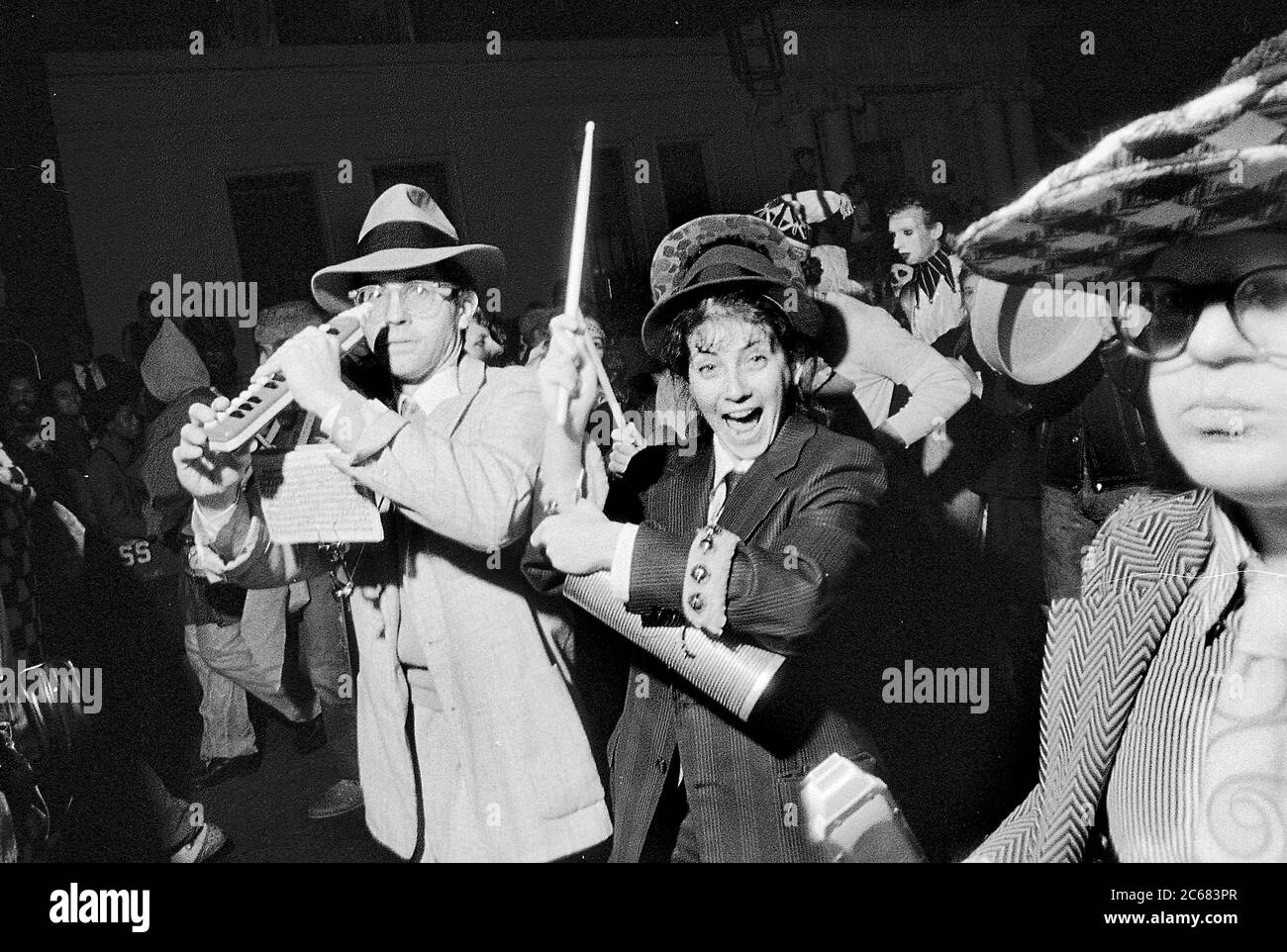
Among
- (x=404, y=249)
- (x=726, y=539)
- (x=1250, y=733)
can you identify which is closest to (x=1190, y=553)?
(x=1250, y=733)

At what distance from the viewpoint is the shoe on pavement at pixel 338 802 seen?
329cm

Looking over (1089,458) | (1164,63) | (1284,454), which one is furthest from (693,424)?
(1164,63)

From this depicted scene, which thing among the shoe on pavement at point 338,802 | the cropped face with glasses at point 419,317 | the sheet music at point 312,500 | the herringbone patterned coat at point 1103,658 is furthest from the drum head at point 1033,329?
the shoe on pavement at point 338,802

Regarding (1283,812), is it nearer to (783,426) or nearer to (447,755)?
(783,426)

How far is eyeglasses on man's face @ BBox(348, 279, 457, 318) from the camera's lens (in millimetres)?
3090

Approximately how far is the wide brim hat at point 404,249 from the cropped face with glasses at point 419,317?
0.13 feet

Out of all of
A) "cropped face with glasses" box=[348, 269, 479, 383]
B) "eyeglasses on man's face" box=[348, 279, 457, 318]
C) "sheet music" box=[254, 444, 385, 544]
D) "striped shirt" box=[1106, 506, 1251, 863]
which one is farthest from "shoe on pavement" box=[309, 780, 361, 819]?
"striped shirt" box=[1106, 506, 1251, 863]

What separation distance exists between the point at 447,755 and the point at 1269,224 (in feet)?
7.23

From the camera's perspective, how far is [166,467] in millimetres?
3258

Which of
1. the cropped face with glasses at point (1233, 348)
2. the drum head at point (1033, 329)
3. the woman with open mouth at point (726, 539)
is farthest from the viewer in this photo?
the drum head at point (1033, 329)

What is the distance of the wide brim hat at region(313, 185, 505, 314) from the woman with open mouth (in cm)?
30

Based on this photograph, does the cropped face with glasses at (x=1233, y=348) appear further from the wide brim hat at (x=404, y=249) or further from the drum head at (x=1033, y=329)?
the wide brim hat at (x=404, y=249)

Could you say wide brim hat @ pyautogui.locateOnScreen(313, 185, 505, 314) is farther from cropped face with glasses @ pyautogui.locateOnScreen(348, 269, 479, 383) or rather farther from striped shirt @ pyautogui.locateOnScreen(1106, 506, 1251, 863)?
striped shirt @ pyautogui.locateOnScreen(1106, 506, 1251, 863)
